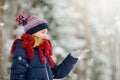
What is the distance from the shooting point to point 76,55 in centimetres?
303

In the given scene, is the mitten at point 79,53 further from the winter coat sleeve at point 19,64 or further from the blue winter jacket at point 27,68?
the winter coat sleeve at point 19,64

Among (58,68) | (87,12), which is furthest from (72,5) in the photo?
(58,68)

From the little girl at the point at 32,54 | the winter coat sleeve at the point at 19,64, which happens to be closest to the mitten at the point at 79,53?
the little girl at the point at 32,54

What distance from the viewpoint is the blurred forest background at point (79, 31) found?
4.21 metres

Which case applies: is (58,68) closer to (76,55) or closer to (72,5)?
(76,55)

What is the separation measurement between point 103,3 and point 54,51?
114cm

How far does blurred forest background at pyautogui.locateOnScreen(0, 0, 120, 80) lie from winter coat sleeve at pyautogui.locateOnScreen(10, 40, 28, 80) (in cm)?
133

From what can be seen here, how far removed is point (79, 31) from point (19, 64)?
2.16 meters

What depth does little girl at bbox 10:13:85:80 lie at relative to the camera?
2.77 m

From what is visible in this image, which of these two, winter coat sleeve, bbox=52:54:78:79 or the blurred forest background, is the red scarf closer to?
winter coat sleeve, bbox=52:54:78:79

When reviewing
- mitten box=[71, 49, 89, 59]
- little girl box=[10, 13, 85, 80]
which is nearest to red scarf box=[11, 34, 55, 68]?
little girl box=[10, 13, 85, 80]

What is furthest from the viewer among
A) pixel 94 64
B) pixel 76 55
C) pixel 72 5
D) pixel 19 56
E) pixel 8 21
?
pixel 94 64

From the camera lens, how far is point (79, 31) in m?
4.82

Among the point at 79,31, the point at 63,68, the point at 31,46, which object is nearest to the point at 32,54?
the point at 31,46
